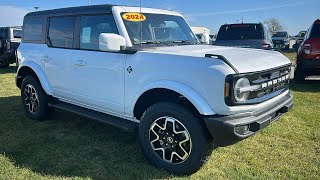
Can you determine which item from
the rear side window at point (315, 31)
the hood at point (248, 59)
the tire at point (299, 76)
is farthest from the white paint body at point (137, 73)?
the tire at point (299, 76)

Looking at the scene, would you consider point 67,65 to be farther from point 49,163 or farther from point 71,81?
point 49,163

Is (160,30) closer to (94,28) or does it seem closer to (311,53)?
(94,28)

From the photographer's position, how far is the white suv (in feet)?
10.7

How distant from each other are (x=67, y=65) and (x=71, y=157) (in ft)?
4.75

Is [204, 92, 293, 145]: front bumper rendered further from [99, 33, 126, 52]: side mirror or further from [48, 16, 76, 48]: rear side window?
[48, 16, 76, 48]: rear side window

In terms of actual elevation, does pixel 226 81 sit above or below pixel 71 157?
above

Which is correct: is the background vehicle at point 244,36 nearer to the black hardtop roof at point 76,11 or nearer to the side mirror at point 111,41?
the black hardtop roof at point 76,11

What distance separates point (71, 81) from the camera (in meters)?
4.83

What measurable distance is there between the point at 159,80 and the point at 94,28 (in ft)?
5.00

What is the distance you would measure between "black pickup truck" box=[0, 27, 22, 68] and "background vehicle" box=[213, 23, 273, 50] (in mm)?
8304

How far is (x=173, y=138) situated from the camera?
3615mm

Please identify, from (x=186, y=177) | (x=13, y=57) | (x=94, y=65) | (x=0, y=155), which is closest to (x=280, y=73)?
(x=186, y=177)

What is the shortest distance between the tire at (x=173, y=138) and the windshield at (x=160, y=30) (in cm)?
106

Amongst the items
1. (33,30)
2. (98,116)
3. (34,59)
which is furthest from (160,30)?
(33,30)
